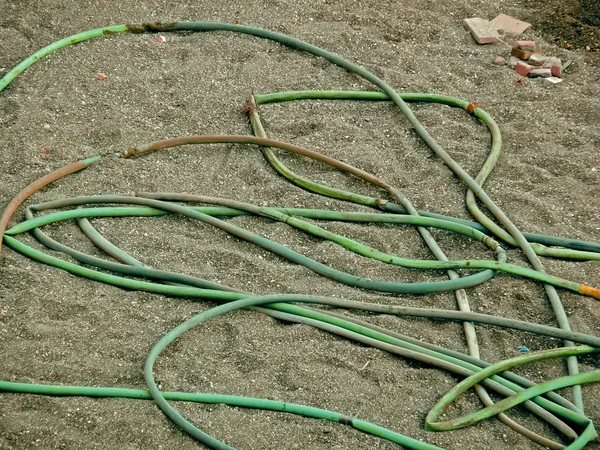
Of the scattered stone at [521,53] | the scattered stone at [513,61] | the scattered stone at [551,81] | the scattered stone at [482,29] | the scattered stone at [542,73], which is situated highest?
the scattered stone at [482,29]

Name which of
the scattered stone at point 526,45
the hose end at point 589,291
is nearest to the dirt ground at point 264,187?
the hose end at point 589,291

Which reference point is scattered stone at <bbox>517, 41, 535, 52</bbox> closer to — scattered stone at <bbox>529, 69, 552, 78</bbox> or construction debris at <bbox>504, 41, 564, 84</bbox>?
construction debris at <bbox>504, 41, 564, 84</bbox>

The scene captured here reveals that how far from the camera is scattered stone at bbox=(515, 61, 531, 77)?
184 inches

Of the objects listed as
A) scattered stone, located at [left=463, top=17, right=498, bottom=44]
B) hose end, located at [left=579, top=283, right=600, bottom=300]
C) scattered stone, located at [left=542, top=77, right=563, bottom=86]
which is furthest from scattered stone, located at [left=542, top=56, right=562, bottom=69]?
hose end, located at [left=579, top=283, right=600, bottom=300]

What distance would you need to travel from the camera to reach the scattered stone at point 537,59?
4.77 meters

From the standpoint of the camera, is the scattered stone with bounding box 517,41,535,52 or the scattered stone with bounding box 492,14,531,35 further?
the scattered stone with bounding box 492,14,531,35

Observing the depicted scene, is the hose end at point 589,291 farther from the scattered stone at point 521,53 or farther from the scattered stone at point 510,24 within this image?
the scattered stone at point 510,24

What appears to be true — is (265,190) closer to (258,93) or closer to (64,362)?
(258,93)

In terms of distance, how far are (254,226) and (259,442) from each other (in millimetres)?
1190

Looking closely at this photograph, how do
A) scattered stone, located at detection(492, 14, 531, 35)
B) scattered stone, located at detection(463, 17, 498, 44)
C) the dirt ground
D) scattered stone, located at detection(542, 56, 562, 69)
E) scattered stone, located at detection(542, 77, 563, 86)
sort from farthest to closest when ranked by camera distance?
scattered stone, located at detection(492, 14, 531, 35) < scattered stone, located at detection(463, 17, 498, 44) < scattered stone, located at detection(542, 56, 562, 69) < scattered stone, located at detection(542, 77, 563, 86) < the dirt ground

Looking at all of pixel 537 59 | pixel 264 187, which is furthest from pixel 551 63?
pixel 264 187

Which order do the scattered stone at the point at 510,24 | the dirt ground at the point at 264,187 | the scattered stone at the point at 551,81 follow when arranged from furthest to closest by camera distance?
1. the scattered stone at the point at 510,24
2. the scattered stone at the point at 551,81
3. the dirt ground at the point at 264,187

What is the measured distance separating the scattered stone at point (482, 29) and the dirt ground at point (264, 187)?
0.25 ft

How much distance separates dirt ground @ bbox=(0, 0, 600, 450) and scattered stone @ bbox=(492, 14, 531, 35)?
7cm
